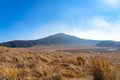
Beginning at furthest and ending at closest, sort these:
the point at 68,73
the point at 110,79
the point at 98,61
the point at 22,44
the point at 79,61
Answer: the point at 22,44 < the point at 79,61 < the point at 68,73 < the point at 98,61 < the point at 110,79

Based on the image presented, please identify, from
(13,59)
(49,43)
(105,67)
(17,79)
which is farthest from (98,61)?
(49,43)

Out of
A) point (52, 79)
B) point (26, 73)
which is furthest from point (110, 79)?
point (26, 73)

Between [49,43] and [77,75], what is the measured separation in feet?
604

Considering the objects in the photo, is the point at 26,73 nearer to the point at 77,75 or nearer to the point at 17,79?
the point at 17,79

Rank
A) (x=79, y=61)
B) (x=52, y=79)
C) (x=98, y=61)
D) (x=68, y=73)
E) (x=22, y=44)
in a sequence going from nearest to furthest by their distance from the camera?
(x=98, y=61) < (x=52, y=79) < (x=68, y=73) < (x=79, y=61) < (x=22, y=44)

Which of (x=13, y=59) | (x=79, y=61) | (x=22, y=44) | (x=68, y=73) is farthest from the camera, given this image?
(x=22, y=44)

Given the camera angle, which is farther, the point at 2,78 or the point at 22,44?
the point at 22,44

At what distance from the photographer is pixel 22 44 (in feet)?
591

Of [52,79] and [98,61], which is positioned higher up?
[98,61]

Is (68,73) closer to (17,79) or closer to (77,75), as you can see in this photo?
(77,75)

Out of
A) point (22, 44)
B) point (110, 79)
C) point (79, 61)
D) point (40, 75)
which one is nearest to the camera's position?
point (110, 79)

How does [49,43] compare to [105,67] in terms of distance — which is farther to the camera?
[49,43]

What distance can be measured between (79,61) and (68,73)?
7.89m

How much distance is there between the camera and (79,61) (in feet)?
66.4
